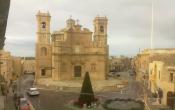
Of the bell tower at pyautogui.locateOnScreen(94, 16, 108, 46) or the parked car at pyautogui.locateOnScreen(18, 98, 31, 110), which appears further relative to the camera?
the bell tower at pyautogui.locateOnScreen(94, 16, 108, 46)

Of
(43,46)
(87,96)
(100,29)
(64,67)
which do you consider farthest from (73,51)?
(87,96)

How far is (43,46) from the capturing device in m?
43.8

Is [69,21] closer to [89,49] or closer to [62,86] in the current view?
[89,49]

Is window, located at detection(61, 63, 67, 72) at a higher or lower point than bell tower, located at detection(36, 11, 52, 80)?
lower

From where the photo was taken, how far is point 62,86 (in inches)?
1335

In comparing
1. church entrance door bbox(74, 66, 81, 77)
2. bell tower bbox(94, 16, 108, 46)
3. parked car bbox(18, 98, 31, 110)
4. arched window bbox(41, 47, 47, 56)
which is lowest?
parked car bbox(18, 98, 31, 110)

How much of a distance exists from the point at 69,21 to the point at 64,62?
9136mm

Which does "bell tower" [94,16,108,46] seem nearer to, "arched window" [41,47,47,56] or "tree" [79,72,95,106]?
"arched window" [41,47,47,56]

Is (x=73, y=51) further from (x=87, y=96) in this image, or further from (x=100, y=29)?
(x=87, y=96)

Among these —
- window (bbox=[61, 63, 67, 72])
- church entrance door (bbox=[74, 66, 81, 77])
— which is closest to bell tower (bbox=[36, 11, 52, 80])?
window (bbox=[61, 63, 67, 72])

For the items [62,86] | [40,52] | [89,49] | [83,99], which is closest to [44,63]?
[40,52]

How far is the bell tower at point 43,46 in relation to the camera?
43.1 meters

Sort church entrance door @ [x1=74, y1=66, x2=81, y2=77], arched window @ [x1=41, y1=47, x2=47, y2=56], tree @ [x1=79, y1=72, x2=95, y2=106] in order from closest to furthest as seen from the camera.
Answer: tree @ [x1=79, y1=72, x2=95, y2=106] < church entrance door @ [x1=74, y1=66, x2=81, y2=77] < arched window @ [x1=41, y1=47, x2=47, y2=56]

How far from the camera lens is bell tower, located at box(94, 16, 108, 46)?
144ft
